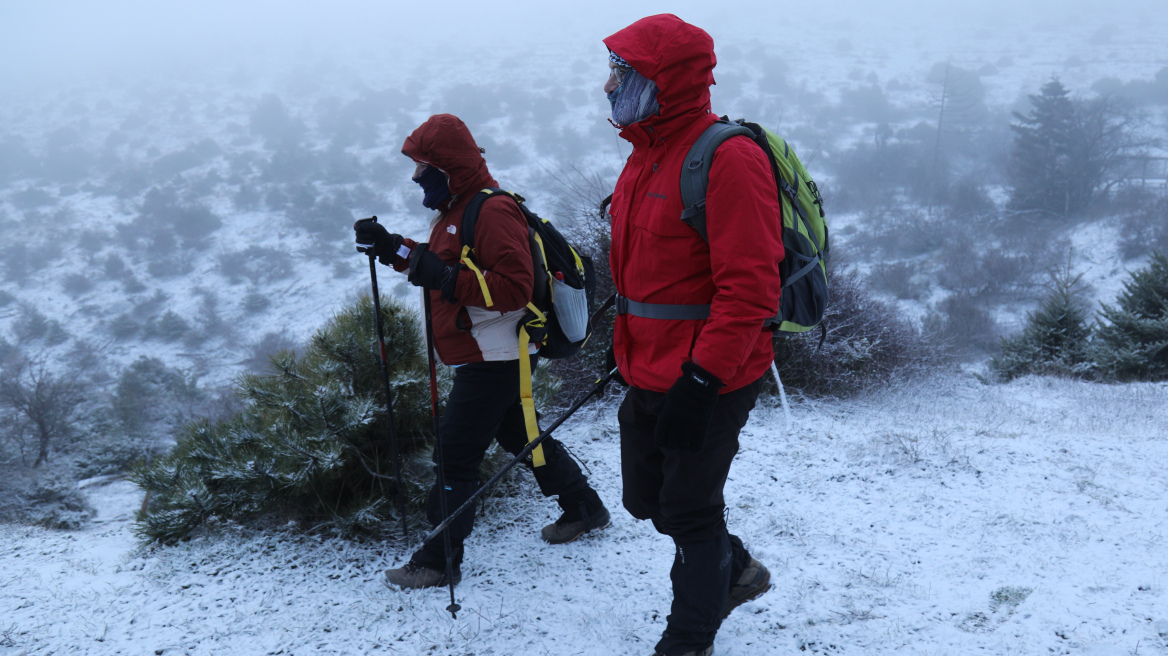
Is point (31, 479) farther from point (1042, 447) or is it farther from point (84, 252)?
point (84, 252)

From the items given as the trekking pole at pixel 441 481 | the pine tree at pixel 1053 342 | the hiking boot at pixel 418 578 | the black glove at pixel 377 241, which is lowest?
the pine tree at pixel 1053 342

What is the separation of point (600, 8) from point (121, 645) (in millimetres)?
117771

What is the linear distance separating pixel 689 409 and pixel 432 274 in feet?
3.78

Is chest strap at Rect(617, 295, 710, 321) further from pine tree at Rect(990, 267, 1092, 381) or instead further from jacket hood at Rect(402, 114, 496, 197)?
pine tree at Rect(990, 267, 1092, 381)

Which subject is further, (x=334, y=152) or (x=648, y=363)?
(x=334, y=152)

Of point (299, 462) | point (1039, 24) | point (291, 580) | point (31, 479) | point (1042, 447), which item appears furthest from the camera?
point (1039, 24)

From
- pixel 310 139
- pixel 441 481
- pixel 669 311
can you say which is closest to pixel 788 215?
pixel 669 311

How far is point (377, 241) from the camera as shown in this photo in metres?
2.40

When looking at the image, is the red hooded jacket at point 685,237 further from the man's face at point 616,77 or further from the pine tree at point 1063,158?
the pine tree at point 1063,158

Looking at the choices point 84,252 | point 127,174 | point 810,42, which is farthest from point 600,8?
point 84,252

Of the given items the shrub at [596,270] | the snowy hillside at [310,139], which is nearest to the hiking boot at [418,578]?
the shrub at [596,270]

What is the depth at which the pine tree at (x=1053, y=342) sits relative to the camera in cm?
943

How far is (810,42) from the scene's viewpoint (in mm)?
86562

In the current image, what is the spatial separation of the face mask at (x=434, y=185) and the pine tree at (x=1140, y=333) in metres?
9.54
